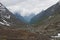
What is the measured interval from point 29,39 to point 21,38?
3410mm

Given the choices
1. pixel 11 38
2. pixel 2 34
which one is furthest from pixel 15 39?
pixel 2 34

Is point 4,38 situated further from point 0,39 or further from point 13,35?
point 13,35

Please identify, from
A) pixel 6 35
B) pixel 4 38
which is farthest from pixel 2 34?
pixel 4 38

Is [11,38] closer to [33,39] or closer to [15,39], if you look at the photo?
[15,39]

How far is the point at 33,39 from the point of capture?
298 ft

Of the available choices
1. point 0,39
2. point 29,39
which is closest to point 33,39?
point 29,39

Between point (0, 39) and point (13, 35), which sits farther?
point (13, 35)

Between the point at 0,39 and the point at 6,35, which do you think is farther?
the point at 6,35

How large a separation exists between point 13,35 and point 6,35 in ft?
8.97

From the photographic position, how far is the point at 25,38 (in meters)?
87.7

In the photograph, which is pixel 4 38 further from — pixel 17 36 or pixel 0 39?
pixel 17 36

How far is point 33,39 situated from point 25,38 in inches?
174

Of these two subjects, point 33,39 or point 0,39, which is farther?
point 33,39

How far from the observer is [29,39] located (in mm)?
87688
